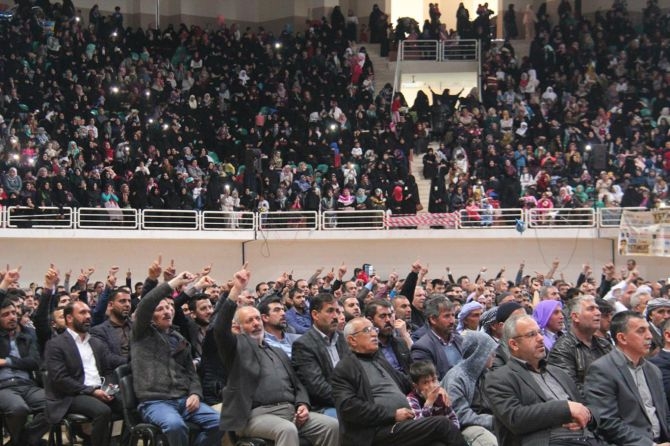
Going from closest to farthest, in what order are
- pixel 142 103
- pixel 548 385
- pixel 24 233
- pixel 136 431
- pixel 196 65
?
pixel 548 385 → pixel 136 431 → pixel 24 233 → pixel 142 103 → pixel 196 65

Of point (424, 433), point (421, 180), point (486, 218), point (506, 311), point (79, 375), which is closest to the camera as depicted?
point (424, 433)

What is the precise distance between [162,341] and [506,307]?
9.45 feet

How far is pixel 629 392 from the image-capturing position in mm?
6934

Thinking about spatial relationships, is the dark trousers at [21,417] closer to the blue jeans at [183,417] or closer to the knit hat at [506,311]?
the blue jeans at [183,417]

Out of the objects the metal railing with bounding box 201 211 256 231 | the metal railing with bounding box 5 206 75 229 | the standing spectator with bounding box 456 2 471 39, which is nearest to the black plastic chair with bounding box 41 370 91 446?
the metal railing with bounding box 5 206 75 229

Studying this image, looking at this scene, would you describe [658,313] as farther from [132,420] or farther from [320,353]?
[132,420]

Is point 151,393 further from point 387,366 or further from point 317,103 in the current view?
point 317,103

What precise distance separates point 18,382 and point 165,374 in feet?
5.35

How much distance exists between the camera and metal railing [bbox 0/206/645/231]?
22.6 metres

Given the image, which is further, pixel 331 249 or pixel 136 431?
pixel 331 249

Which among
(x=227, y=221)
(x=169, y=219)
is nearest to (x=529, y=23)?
(x=227, y=221)

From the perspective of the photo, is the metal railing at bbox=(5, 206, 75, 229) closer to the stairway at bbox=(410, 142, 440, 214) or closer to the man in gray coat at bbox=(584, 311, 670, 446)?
the stairway at bbox=(410, 142, 440, 214)

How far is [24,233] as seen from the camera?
71.4 ft

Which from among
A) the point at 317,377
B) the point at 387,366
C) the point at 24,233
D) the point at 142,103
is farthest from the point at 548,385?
the point at 142,103
